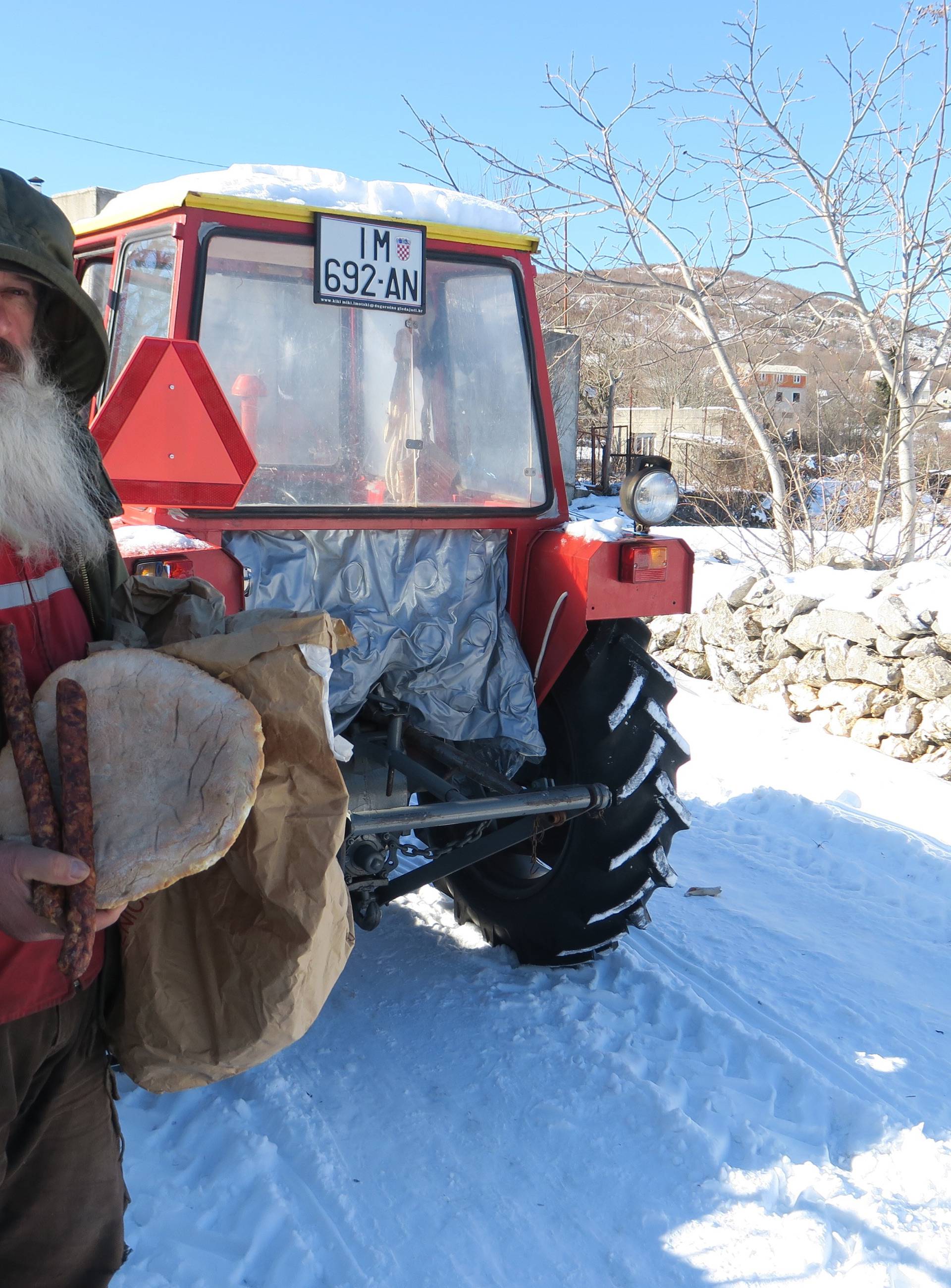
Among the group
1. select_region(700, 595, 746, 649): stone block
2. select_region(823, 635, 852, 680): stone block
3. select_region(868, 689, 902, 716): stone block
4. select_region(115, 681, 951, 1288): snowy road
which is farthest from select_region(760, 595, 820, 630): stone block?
select_region(115, 681, 951, 1288): snowy road

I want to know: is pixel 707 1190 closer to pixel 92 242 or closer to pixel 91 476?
pixel 91 476

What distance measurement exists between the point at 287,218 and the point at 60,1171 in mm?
2438

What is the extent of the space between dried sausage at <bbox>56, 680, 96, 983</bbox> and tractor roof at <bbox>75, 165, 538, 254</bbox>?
200 centimetres

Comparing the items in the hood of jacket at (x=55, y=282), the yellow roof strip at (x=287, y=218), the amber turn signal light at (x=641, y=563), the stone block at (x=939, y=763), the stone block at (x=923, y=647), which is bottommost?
the stone block at (x=939, y=763)

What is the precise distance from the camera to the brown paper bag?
141cm

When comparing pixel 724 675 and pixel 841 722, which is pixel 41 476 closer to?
pixel 841 722

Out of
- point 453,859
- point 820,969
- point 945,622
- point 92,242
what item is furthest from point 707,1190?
point 945,622

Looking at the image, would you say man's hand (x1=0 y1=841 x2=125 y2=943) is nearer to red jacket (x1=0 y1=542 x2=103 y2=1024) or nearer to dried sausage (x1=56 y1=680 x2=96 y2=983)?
dried sausage (x1=56 y1=680 x2=96 y2=983)

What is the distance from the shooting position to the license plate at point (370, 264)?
296 cm

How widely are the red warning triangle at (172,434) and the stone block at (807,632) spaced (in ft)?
16.2

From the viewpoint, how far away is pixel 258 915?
4.99ft

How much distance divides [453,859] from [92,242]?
2.27 meters

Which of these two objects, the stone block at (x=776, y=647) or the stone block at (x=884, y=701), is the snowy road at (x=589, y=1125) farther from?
the stone block at (x=776, y=647)

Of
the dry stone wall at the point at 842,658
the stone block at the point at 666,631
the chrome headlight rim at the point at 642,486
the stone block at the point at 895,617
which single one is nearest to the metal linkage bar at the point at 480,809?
the chrome headlight rim at the point at 642,486
